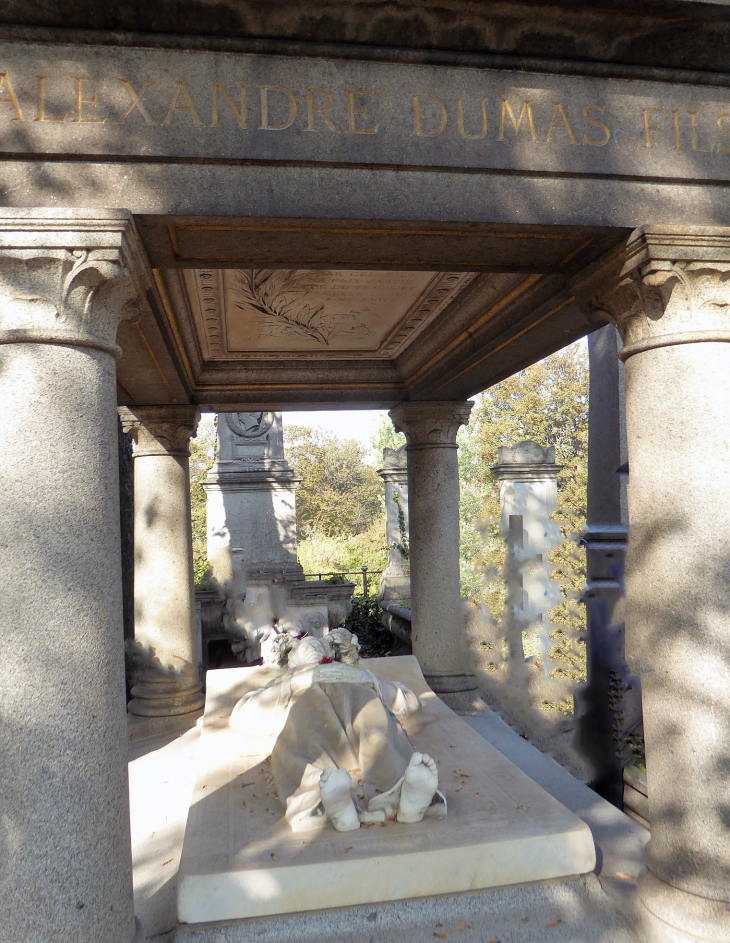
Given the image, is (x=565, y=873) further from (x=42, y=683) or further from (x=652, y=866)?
(x=42, y=683)

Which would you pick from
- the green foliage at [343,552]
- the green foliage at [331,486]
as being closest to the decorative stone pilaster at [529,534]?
the green foliage at [343,552]

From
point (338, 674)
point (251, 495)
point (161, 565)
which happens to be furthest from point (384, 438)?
point (338, 674)

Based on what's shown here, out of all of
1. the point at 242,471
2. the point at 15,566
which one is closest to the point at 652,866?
the point at 15,566

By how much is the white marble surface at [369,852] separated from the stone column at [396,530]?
933 centimetres

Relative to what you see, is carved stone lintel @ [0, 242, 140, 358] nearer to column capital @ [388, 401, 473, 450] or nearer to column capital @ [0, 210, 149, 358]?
column capital @ [0, 210, 149, 358]

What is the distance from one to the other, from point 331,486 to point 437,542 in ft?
95.6

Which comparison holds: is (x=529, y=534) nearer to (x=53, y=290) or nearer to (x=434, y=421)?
(x=434, y=421)

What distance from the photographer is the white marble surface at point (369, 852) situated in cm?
336

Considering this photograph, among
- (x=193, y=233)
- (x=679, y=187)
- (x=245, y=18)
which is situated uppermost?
(x=245, y=18)

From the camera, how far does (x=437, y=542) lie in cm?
776

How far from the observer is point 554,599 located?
Result: 893 centimetres

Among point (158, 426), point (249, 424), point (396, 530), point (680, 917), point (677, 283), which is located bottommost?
point (680, 917)

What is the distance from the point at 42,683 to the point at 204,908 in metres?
1.48

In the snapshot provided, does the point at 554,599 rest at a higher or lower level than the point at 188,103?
lower
